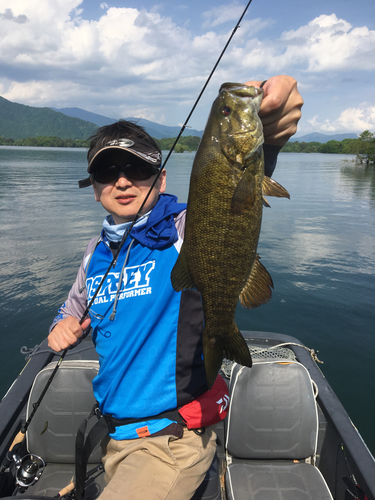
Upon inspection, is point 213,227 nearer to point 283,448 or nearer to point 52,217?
point 283,448

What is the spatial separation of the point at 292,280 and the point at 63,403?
897 cm

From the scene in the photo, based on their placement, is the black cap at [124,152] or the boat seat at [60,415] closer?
the black cap at [124,152]

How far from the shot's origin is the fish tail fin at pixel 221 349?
1.69 metres

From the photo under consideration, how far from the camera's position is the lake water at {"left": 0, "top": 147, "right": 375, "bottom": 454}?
7.05 meters

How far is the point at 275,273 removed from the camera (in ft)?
36.6

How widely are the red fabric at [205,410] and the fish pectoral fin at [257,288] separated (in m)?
0.98

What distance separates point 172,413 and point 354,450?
175 centimetres

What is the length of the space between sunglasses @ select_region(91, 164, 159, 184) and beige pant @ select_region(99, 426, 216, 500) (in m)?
1.86

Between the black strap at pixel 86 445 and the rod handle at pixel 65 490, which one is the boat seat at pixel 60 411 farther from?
the black strap at pixel 86 445

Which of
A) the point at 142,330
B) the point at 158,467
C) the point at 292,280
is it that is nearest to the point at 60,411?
the point at 158,467

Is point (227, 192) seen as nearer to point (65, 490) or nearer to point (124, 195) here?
point (124, 195)

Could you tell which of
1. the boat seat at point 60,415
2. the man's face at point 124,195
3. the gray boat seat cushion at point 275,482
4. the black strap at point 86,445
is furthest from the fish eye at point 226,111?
the gray boat seat cushion at point 275,482

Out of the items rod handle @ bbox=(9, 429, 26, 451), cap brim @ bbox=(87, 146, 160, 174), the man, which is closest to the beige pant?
the man

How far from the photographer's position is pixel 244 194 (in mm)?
1462
